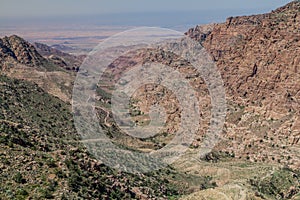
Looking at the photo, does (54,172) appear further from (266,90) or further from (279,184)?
(266,90)

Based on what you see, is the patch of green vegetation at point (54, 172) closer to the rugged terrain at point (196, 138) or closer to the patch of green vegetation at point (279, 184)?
the rugged terrain at point (196, 138)

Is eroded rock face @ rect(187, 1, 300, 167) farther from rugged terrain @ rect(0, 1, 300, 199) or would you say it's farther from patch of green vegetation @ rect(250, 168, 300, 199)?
patch of green vegetation @ rect(250, 168, 300, 199)

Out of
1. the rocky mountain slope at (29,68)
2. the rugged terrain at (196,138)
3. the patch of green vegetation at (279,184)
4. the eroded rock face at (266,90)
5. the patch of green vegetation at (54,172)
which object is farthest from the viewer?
the rocky mountain slope at (29,68)

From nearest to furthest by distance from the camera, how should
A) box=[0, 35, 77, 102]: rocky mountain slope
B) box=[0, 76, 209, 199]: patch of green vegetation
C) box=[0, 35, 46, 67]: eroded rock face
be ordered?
1. box=[0, 76, 209, 199]: patch of green vegetation
2. box=[0, 35, 77, 102]: rocky mountain slope
3. box=[0, 35, 46, 67]: eroded rock face

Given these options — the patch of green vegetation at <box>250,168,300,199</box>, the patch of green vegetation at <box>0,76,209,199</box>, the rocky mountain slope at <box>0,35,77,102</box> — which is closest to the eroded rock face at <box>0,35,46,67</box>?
the rocky mountain slope at <box>0,35,77,102</box>

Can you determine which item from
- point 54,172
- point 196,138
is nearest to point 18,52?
point 196,138

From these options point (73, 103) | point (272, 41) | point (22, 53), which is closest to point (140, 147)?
point (73, 103)

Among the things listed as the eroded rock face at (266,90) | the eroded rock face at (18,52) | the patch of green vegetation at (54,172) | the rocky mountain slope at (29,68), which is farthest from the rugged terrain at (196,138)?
the eroded rock face at (18,52)

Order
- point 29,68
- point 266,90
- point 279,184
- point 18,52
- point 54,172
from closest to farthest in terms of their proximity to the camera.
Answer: point 54,172 < point 279,184 < point 266,90 < point 29,68 < point 18,52
